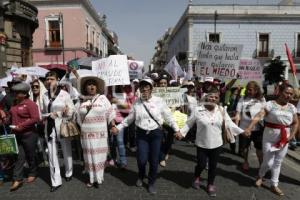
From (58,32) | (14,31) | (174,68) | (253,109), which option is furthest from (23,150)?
(58,32)

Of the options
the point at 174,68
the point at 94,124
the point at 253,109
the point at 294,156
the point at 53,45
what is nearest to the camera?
the point at 94,124

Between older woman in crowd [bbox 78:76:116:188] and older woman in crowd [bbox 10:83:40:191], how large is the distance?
784mm

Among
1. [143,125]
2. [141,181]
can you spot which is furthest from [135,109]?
[141,181]

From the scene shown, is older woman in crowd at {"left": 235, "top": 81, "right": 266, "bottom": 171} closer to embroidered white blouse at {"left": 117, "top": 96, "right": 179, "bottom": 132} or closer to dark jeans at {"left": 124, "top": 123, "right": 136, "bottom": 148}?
embroidered white blouse at {"left": 117, "top": 96, "right": 179, "bottom": 132}

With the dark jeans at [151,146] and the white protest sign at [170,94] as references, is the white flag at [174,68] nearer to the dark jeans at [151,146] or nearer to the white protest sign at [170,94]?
the white protest sign at [170,94]

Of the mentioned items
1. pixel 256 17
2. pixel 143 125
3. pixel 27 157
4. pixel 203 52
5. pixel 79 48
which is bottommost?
pixel 27 157

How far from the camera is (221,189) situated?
17.8 ft

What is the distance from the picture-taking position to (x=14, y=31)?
1667 cm

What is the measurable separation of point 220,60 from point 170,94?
5.07 feet

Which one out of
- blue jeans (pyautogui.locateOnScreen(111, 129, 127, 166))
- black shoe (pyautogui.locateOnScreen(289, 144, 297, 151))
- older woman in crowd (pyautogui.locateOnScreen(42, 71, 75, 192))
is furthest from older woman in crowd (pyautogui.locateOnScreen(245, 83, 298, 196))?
black shoe (pyautogui.locateOnScreen(289, 144, 297, 151))

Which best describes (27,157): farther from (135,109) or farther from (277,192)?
(277,192)

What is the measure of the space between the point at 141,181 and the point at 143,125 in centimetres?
101

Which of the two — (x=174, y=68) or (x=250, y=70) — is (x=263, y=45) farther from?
(x=250, y=70)

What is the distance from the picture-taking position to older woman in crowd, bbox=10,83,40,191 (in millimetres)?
5391
